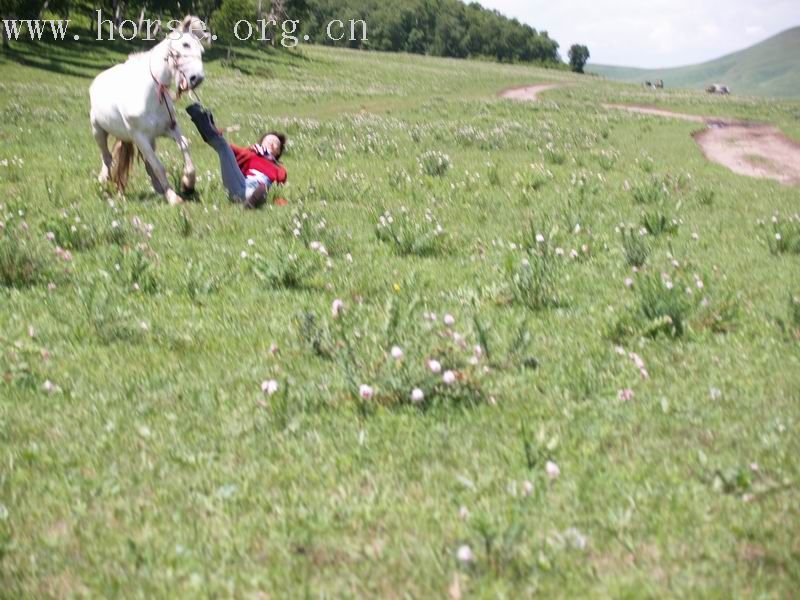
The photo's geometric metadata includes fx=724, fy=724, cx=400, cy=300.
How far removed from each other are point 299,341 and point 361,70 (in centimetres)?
6898

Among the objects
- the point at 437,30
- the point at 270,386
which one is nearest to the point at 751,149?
the point at 270,386

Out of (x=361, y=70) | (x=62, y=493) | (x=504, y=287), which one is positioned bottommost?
(x=62, y=493)

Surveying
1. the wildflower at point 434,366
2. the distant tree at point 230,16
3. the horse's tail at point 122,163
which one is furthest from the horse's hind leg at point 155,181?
the distant tree at point 230,16

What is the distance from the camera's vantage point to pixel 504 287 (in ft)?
22.2

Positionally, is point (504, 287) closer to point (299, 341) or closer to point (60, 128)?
point (299, 341)

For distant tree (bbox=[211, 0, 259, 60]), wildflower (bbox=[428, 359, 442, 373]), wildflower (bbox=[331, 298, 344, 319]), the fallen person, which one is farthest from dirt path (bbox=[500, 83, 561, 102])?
wildflower (bbox=[428, 359, 442, 373])

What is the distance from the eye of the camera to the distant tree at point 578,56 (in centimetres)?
17500

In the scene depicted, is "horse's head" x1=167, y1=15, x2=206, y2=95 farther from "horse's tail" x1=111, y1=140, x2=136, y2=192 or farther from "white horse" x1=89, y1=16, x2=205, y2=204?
"horse's tail" x1=111, y1=140, x2=136, y2=192

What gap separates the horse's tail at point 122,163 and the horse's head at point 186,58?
1.55 m

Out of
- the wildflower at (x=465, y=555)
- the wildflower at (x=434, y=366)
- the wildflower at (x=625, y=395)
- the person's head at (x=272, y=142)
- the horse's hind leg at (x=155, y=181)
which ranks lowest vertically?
the wildflower at (x=465, y=555)

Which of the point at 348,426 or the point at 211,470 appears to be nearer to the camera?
the point at 211,470

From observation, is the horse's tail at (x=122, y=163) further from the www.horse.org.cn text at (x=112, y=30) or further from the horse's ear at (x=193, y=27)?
the www.horse.org.cn text at (x=112, y=30)

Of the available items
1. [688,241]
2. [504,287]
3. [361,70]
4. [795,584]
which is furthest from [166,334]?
[361,70]

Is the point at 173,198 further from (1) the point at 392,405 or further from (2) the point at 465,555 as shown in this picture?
(2) the point at 465,555
